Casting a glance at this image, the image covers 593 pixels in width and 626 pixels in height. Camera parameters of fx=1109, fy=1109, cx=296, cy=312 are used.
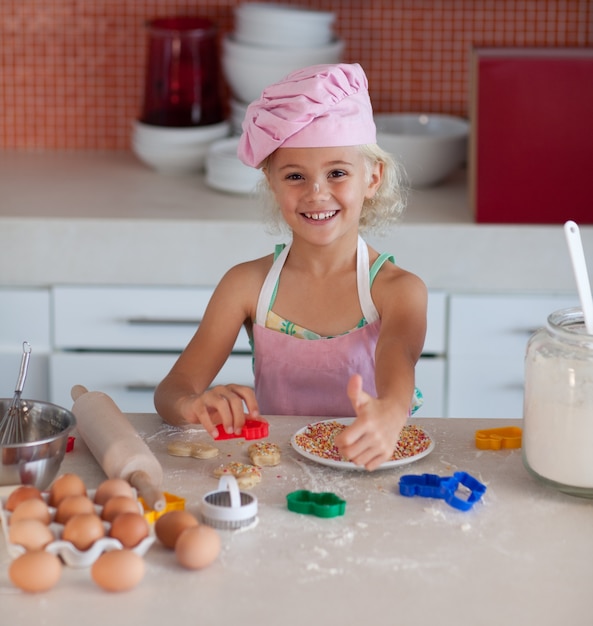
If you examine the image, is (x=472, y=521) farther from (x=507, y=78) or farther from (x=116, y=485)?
(x=507, y=78)

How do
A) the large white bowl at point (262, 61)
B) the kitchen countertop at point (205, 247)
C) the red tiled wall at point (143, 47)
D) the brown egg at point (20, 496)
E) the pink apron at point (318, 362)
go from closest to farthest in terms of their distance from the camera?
1. the brown egg at point (20, 496)
2. the pink apron at point (318, 362)
3. the kitchen countertop at point (205, 247)
4. the large white bowl at point (262, 61)
5. the red tiled wall at point (143, 47)

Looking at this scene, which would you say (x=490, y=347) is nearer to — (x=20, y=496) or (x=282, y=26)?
(x=282, y=26)

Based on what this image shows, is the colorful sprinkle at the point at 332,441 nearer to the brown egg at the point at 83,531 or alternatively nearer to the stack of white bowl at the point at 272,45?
the brown egg at the point at 83,531

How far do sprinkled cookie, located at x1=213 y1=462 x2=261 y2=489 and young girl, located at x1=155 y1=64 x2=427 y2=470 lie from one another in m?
0.09

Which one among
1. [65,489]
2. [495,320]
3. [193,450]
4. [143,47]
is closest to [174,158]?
[143,47]

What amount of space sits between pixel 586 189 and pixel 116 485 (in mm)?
1577

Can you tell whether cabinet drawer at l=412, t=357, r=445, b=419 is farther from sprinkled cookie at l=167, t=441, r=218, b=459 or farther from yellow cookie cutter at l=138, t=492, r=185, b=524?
yellow cookie cutter at l=138, t=492, r=185, b=524

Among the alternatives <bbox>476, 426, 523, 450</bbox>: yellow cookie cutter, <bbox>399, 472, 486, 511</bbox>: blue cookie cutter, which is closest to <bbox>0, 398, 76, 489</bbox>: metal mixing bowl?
<bbox>399, 472, 486, 511</bbox>: blue cookie cutter

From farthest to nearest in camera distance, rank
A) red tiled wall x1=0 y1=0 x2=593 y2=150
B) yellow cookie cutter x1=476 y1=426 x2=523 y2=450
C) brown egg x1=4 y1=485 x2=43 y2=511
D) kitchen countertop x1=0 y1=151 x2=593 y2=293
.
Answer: red tiled wall x1=0 y1=0 x2=593 y2=150, kitchen countertop x1=0 y1=151 x2=593 y2=293, yellow cookie cutter x1=476 y1=426 x2=523 y2=450, brown egg x1=4 y1=485 x2=43 y2=511

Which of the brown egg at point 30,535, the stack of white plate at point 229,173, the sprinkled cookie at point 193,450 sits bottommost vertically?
the sprinkled cookie at point 193,450

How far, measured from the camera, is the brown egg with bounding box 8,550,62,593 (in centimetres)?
98

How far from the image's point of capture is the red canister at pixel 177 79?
2770 millimetres

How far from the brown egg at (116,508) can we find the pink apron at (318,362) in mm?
601

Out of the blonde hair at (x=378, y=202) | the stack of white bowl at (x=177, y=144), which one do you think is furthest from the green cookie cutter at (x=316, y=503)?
the stack of white bowl at (x=177, y=144)
